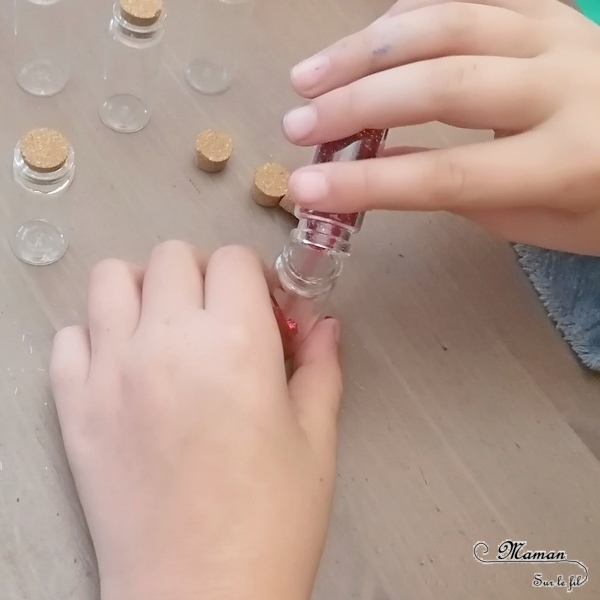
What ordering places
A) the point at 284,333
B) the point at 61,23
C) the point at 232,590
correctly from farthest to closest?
the point at 61,23, the point at 284,333, the point at 232,590

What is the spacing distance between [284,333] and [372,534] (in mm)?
151

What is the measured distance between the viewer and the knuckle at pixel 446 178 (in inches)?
18.0

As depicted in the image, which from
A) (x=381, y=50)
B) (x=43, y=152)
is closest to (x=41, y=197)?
(x=43, y=152)

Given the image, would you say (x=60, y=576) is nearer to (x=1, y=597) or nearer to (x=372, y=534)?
(x=1, y=597)

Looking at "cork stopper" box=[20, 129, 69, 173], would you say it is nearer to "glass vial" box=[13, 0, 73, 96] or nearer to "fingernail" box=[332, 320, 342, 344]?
"glass vial" box=[13, 0, 73, 96]

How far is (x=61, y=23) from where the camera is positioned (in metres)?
0.60

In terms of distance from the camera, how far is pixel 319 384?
1.59ft

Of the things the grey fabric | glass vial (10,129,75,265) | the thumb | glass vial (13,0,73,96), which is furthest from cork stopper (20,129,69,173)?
the grey fabric

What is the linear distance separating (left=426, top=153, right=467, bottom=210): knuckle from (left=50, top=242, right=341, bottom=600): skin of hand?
0.44ft

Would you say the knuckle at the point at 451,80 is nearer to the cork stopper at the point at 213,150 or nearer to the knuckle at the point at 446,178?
the knuckle at the point at 446,178

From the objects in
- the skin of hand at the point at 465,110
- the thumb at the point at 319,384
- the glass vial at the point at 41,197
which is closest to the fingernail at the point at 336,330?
the thumb at the point at 319,384

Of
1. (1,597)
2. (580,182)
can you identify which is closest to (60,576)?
(1,597)

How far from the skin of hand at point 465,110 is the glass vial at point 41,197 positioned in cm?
16

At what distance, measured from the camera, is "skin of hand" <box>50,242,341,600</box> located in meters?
0.40
